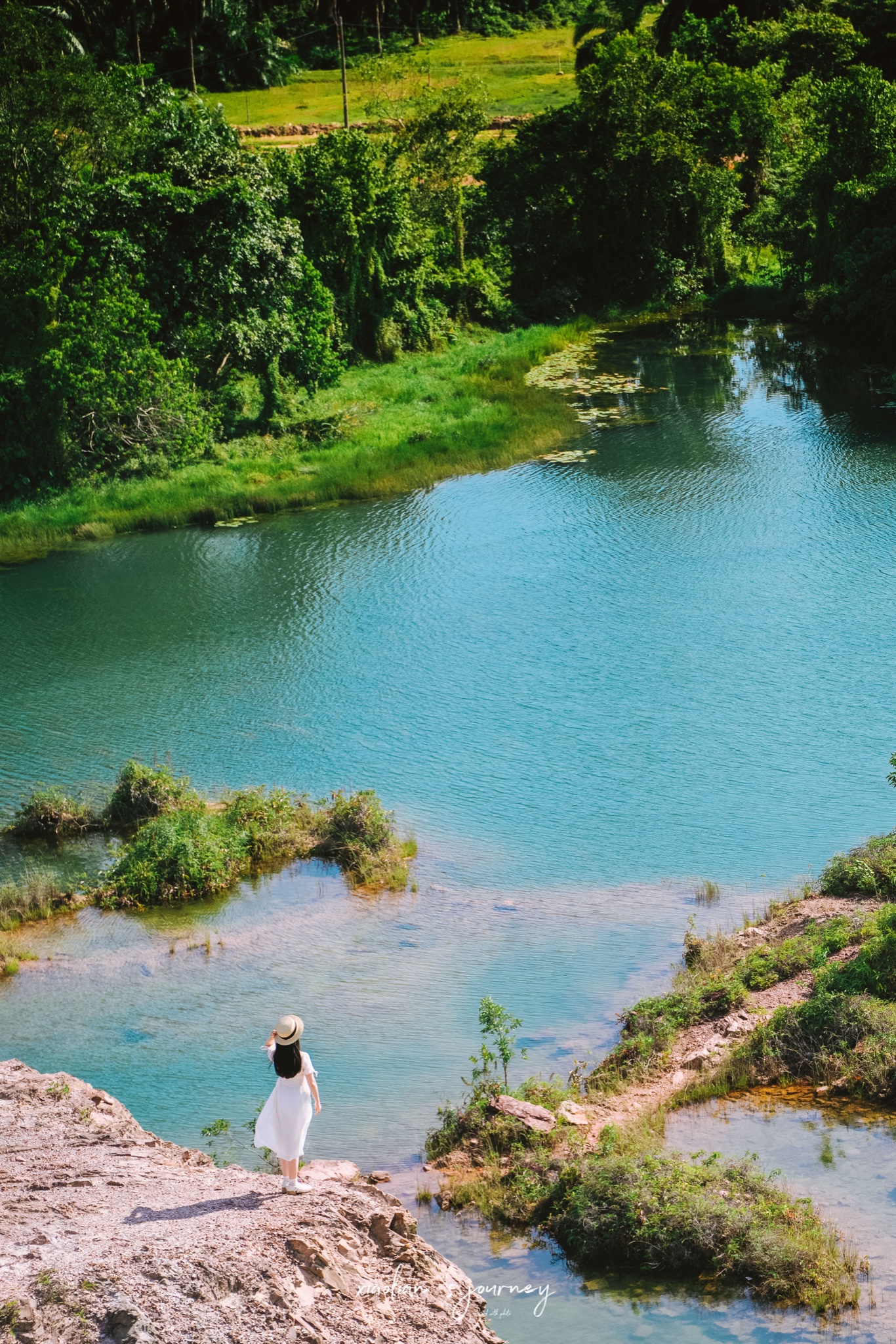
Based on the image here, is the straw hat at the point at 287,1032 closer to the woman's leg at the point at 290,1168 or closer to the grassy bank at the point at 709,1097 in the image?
the woman's leg at the point at 290,1168

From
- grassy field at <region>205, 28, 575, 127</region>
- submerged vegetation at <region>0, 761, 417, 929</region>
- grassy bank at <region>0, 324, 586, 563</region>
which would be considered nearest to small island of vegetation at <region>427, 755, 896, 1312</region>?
submerged vegetation at <region>0, 761, 417, 929</region>

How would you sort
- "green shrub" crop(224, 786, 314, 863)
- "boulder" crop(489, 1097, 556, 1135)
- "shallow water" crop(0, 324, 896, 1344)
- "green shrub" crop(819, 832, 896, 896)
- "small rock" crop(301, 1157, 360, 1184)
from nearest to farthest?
"small rock" crop(301, 1157, 360, 1184) < "boulder" crop(489, 1097, 556, 1135) < "shallow water" crop(0, 324, 896, 1344) < "green shrub" crop(819, 832, 896, 896) < "green shrub" crop(224, 786, 314, 863)

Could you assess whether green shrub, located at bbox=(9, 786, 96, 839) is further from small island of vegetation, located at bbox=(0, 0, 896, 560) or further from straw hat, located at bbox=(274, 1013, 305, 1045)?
small island of vegetation, located at bbox=(0, 0, 896, 560)

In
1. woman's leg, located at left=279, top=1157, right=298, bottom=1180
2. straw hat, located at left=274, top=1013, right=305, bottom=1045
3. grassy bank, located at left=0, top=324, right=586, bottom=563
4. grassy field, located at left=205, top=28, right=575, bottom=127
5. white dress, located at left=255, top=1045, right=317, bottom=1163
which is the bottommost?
woman's leg, located at left=279, top=1157, right=298, bottom=1180

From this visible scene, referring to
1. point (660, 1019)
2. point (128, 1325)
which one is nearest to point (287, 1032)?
point (128, 1325)

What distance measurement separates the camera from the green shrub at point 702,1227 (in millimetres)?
8258

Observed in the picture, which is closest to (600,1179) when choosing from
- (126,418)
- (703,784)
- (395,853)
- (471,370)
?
(395,853)

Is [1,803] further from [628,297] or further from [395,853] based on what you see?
[628,297]

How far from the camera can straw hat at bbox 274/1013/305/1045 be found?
8102 millimetres

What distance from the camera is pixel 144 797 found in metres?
15.7

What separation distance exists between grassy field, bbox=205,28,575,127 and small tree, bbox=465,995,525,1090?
42276 mm

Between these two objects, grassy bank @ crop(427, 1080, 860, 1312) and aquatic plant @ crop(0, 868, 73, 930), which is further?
aquatic plant @ crop(0, 868, 73, 930)

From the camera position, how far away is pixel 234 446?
2936cm

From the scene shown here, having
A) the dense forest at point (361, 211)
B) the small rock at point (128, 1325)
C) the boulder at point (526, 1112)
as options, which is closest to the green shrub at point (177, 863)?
the boulder at point (526, 1112)
